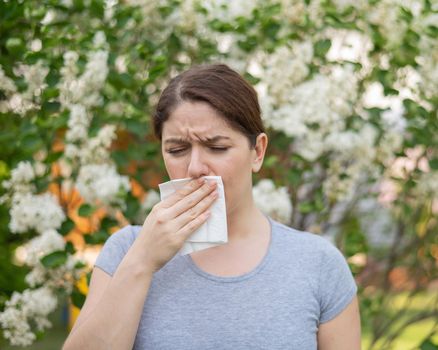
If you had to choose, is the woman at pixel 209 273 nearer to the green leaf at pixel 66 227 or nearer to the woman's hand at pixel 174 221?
the woman's hand at pixel 174 221

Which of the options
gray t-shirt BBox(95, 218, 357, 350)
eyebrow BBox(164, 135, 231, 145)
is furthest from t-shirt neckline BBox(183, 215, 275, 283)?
eyebrow BBox(164, 135, 231, 145)

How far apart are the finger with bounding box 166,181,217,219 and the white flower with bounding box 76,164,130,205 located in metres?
0.88

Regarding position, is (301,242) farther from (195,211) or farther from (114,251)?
(114,251)

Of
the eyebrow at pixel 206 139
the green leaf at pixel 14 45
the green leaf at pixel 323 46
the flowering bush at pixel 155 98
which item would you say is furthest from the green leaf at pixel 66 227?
the green leaf at pixel 323 46

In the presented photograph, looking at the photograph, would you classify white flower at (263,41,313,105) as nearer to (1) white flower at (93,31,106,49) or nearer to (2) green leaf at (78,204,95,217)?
(1) white flower at (93,31,106,49)

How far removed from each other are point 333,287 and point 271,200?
879 mm

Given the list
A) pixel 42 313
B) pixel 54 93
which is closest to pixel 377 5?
pixel 54 93

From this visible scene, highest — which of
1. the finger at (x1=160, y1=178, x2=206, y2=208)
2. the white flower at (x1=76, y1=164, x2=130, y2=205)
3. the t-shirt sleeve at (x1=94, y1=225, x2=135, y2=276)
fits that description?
the finger at (x1=160, y1=178, x2=206, y2=208)

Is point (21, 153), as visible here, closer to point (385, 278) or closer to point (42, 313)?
point (42, 313)

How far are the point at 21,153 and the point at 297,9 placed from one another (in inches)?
50.0

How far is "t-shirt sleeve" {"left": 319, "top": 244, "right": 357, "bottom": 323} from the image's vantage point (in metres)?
1.80

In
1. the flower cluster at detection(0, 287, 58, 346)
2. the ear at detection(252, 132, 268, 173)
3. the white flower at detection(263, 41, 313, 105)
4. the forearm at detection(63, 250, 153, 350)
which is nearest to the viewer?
the forearm at detection(63, 250, 153, 350)

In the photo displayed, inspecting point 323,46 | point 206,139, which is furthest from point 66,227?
point 323,46

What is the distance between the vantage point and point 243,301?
1.74 metres
